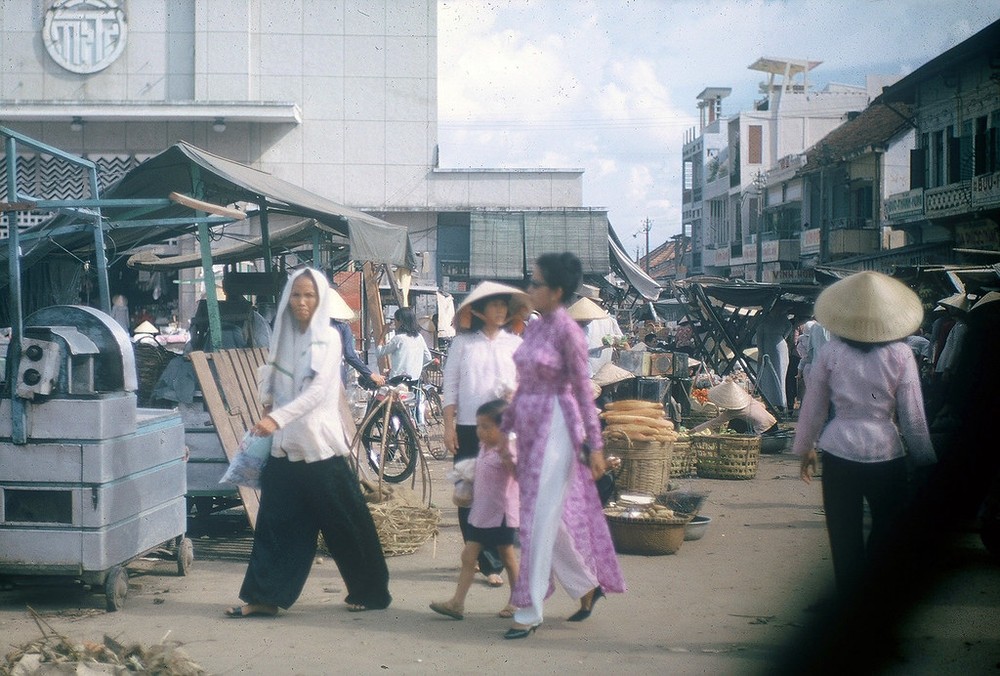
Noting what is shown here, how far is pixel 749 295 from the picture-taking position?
1563 cm

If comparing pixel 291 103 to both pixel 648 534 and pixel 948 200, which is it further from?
pixel 648 534

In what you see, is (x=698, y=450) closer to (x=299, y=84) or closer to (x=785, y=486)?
(x=785, y=486)

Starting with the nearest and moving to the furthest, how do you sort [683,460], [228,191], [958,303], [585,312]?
1. [228,191]
2. [958,303]
3. [683,460]
4. [585,312]

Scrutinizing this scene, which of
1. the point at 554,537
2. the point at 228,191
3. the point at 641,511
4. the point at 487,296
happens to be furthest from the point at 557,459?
the point at 228,191

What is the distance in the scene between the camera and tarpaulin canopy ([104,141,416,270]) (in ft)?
27.3

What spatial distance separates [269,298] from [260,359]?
2962 mm

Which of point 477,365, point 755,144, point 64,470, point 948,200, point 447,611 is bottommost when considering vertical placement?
point 447,611

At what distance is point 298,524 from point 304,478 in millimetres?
272

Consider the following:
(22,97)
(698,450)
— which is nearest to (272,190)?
(698,450)

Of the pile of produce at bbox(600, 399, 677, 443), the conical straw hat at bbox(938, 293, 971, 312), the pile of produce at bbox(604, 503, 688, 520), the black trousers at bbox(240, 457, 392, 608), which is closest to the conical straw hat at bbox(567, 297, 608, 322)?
the pile of produce at bbox(600, 399, 677, 443)

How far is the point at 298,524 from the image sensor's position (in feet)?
17.7

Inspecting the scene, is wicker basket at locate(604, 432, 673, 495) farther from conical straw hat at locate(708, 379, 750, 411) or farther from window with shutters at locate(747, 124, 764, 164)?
window with shutters at locate(747, 124, 764, 164)

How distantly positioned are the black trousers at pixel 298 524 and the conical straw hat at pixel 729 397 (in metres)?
7.19

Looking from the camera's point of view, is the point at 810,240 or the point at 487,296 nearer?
the point at 487,296
